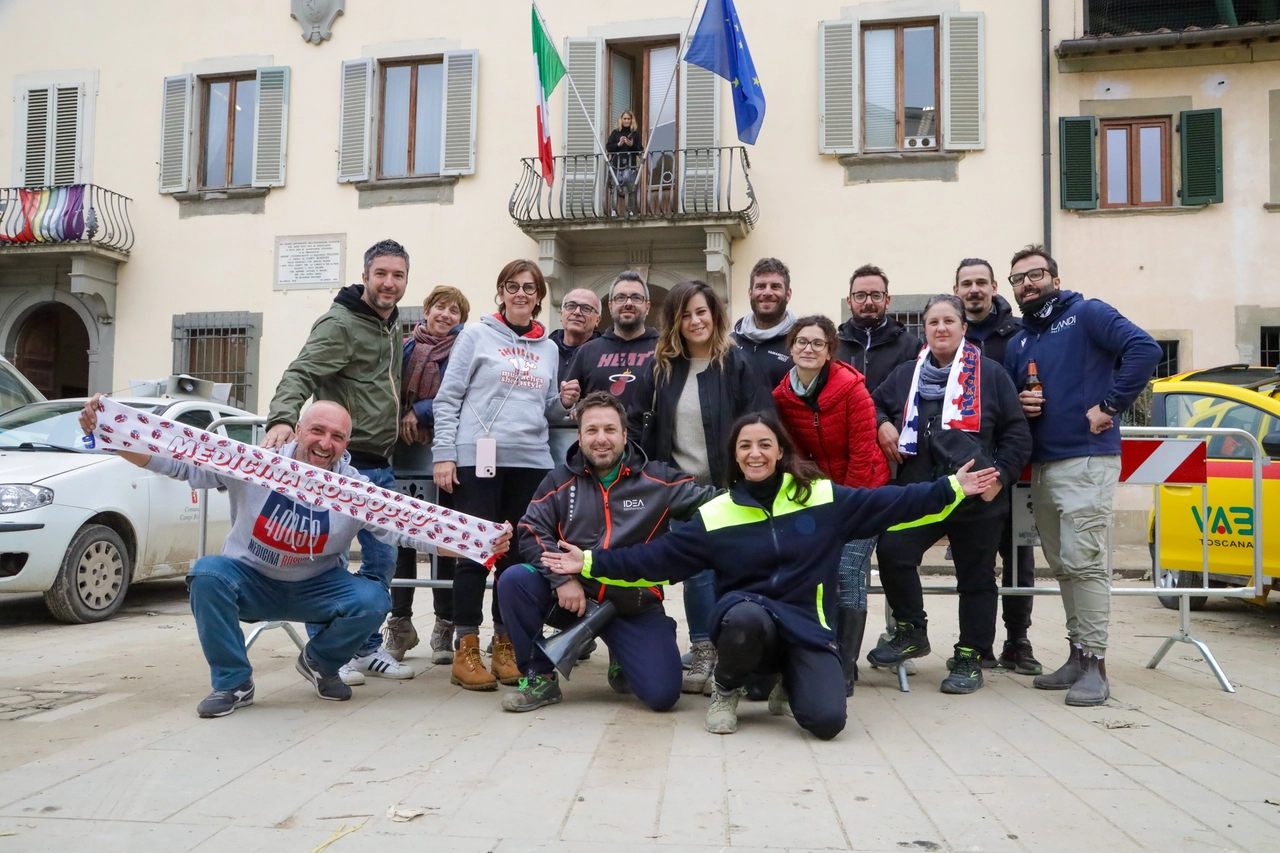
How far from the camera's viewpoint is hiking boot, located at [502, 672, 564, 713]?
4398mm

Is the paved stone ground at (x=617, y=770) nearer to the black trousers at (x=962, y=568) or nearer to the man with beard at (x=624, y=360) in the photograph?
the black trousers at (x=962, y=568)

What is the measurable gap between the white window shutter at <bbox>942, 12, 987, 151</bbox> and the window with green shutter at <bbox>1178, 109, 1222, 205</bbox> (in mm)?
2515

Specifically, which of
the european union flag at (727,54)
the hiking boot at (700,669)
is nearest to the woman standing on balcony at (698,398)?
the hiking boot at (700,669)

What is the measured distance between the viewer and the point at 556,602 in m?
4.60

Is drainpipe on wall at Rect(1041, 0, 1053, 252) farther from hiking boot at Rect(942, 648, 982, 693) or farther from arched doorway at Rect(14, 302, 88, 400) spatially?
arched doorway at Rect(14, 302, 88, 400)

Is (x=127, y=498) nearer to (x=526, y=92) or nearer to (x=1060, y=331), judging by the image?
(x=1060, y=331)

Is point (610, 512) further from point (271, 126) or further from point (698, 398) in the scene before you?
point (271, 126)

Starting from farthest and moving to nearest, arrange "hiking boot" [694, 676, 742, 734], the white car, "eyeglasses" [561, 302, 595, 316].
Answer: the white car < "eyeglasses" [561, 302, 595, 316] < "hiking boot" [694, 676, 742, 734]

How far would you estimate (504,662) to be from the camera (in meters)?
4.95

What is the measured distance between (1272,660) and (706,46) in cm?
905

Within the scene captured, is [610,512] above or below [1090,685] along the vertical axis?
above

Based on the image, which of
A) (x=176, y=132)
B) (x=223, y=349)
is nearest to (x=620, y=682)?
(x=223, y=349)

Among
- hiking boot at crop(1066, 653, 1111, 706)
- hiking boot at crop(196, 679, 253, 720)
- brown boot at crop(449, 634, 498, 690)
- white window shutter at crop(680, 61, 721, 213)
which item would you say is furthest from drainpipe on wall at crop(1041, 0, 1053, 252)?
hiking boot at crop(196, 679, 253, 720)

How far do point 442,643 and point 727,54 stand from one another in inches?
357
